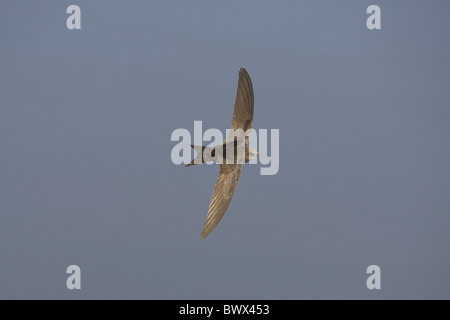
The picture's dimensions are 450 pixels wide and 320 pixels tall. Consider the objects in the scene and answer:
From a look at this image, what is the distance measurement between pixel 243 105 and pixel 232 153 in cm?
32

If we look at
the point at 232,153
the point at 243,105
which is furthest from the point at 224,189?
the point at 243,105

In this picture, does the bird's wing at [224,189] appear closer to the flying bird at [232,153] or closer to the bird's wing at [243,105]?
the flying bird at [232,153]

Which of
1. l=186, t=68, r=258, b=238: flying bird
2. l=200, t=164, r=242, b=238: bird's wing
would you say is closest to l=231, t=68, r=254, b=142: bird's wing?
l=186, t=68, r=258, b=238: flying bird

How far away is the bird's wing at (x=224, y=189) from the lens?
11.7 feet

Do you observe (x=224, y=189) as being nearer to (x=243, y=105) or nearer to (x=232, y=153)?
(x=232, y=153)

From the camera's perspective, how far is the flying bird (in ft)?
11.2

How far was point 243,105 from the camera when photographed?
3.52 m

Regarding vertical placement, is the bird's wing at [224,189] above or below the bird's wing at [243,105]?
below

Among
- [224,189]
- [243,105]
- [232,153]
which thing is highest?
[243,105]

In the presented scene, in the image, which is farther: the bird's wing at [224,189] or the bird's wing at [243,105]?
the bird's wing at [224,189]

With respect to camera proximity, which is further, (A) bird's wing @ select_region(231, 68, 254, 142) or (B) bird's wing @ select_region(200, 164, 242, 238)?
(B) bird's wing @ select_region(200, 164, 242, 238)

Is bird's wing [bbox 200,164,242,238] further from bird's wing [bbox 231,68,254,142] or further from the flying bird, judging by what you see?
bird's wing [bbox 231,68,254,142]

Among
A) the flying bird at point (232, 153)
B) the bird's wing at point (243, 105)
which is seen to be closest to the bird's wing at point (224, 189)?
the flying bird at point (232, 153)

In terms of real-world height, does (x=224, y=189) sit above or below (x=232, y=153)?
below
